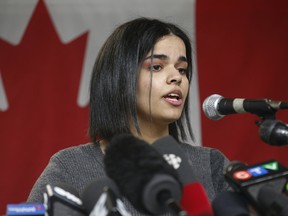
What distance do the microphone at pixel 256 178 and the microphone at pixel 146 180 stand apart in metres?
0.17

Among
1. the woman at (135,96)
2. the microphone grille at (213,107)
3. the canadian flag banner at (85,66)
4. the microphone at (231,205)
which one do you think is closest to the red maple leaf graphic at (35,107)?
the canadian flag banner at (85,66)

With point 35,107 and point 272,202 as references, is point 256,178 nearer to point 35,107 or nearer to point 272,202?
point 272,202

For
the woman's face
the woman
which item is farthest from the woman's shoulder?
the woman's face

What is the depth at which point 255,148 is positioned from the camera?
8.48ft

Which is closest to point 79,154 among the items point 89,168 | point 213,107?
point 89,168

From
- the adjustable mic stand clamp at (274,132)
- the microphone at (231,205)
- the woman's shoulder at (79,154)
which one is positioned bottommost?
the woman's shoulder at (79,154)

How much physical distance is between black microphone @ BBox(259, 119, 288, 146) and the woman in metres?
0.57

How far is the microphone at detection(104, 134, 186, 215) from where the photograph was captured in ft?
3.01

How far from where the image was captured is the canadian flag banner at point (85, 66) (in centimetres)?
243

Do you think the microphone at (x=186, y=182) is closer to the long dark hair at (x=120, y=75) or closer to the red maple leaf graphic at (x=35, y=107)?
the long dark hair at (x=120, y=75)

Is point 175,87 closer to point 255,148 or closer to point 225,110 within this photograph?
point 225,110

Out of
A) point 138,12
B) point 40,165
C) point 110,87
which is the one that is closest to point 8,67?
point 40,165

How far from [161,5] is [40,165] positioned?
866 mm

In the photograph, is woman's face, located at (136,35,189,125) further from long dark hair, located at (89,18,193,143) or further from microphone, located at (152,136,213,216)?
microphone, located at (152,136,213,216)
